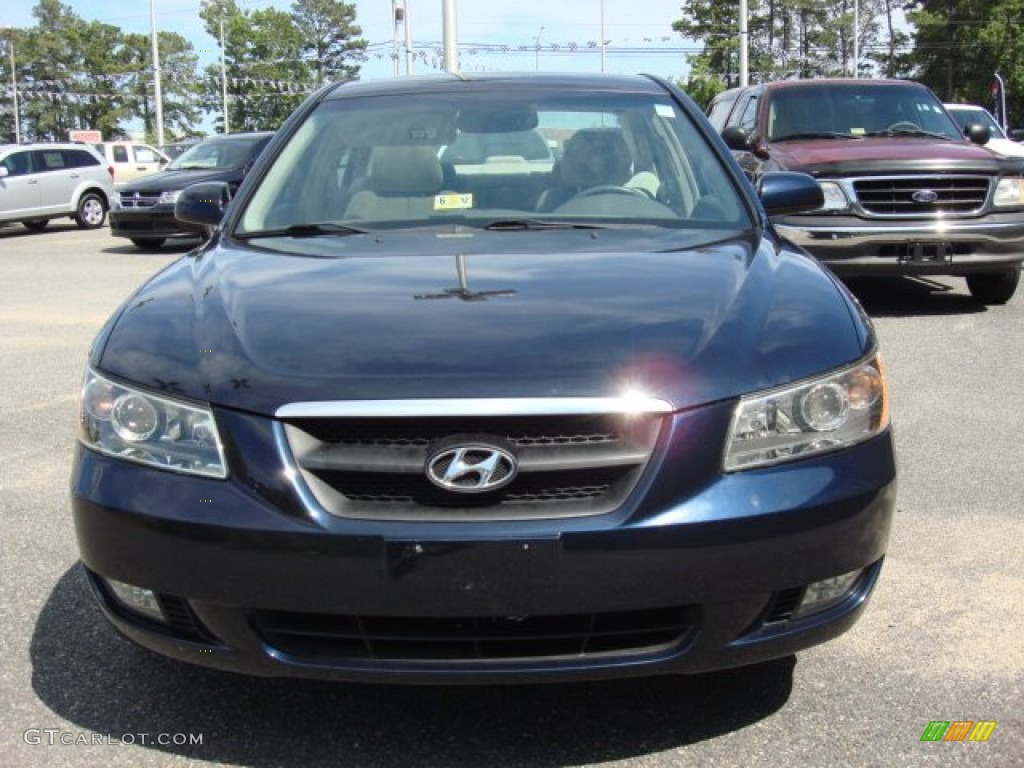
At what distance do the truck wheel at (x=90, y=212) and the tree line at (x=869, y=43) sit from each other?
36.4 meters

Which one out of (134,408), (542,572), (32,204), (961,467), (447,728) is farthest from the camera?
(32,204)

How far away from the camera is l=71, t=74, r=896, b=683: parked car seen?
91.3 inches

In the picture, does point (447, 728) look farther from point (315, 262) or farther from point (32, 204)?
point (32, 204)

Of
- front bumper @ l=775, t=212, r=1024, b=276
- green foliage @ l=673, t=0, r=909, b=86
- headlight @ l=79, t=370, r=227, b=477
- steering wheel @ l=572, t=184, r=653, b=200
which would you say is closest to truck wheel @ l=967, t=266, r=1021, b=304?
front bumper @ l=775, t=212, r=1024, b=276

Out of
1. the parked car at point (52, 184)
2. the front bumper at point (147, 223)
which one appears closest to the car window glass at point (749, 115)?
the front bumper at point (147, 223)

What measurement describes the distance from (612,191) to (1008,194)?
235 inches

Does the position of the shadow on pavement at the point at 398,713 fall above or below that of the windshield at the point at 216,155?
below

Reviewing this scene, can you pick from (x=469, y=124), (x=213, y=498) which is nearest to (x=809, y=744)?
(x=213, y=498)

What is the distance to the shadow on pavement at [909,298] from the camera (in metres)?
9.11

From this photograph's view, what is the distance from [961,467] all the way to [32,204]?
19.0 m

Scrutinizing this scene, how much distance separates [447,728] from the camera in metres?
2.75

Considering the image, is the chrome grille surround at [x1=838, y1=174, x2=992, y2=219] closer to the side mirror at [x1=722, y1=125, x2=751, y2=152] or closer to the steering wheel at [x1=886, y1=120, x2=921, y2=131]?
the steering wheel at [x1=886, y1=120, x2=921, y2=131]

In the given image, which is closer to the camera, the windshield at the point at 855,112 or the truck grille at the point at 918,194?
the truck grille at the point at 918,194

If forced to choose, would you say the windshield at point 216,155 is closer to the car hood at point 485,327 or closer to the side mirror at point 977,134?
the side mirror at point 977,134
